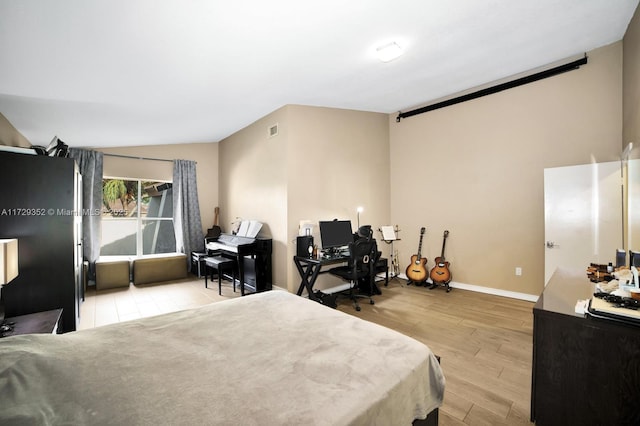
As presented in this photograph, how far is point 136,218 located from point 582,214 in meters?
7.02

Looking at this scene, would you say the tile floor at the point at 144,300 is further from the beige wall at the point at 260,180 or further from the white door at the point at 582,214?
the white door at the point at 582,214

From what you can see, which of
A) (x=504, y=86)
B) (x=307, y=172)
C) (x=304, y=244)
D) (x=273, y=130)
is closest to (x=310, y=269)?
(x=304, y=244)

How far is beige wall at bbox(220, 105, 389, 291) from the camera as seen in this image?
415 centimetres

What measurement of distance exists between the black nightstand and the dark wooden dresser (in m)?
3.02

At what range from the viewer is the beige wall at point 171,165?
5293mm

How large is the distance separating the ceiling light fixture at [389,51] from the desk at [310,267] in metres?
2.42

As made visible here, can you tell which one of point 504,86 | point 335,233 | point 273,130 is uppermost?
point 504,86

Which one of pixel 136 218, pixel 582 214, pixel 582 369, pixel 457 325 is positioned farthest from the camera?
pixel 136 218

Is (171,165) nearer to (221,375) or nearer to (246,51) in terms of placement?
(246,51)

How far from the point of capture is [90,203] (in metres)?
4.86

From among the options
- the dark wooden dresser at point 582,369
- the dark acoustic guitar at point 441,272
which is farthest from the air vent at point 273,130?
the dark wooden dresser at point 582,369

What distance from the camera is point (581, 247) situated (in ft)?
10.7

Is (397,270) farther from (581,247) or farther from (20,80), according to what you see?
(20,80)

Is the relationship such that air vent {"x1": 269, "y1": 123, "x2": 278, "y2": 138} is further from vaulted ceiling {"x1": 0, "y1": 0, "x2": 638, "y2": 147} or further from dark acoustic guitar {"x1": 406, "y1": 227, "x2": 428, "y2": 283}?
dark acoustic guitar {"x1": 406, "y1": 227, "x2": 428, "y2": 283}
